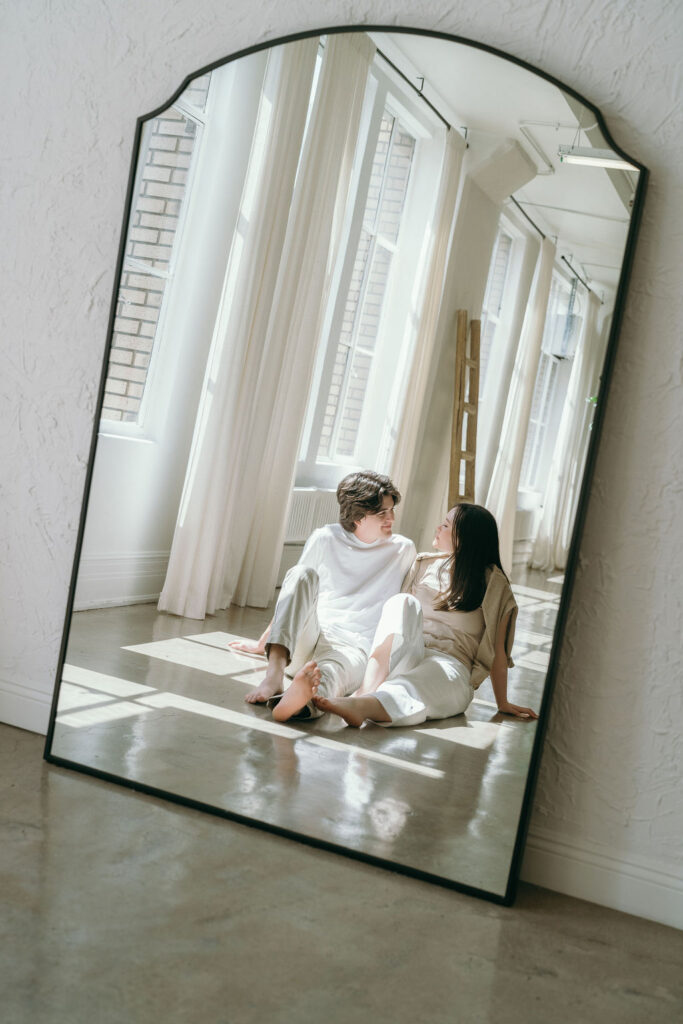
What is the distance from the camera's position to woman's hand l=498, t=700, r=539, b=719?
2.00 m

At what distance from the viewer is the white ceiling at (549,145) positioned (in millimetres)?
1946

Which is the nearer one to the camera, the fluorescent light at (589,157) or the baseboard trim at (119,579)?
the fluorescent light at (589,157)

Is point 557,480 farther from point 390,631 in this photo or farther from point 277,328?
point 277,328

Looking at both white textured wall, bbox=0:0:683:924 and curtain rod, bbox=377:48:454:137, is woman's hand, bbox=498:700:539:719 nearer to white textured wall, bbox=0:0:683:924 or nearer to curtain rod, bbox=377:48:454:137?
white textured wall, bbox=0:0:683:924

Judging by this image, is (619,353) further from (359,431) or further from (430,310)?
(359,431)

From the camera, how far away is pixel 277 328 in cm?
218

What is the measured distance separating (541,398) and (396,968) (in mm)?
1095

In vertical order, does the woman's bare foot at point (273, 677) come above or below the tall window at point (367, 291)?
below

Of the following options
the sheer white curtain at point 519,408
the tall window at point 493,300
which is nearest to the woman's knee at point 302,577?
the sheer white curtain at point 519,408

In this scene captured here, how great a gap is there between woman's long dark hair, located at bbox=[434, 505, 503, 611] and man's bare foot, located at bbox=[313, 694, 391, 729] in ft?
0.90

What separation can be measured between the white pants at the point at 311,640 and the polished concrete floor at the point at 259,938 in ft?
1.16

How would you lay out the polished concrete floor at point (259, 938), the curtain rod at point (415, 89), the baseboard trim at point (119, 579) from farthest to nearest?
the baseboard trim at point (119, 579) → the curtain rod at point (415, 89) → the polished concrete floor at point (259, 938)

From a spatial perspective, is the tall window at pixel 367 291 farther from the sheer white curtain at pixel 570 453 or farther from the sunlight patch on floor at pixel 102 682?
the sunlight patch on floor at pixel 102 682

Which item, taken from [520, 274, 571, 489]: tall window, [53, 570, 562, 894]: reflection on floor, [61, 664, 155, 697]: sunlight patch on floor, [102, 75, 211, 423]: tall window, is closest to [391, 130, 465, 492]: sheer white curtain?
[520, 274, 571, 489]: tall window
